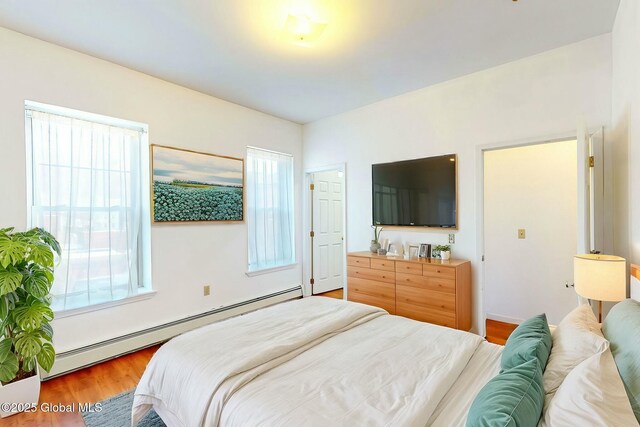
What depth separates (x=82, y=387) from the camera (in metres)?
2.36

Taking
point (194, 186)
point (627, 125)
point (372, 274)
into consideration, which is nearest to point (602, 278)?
point (627, 125)

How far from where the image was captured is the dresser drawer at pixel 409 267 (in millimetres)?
3172

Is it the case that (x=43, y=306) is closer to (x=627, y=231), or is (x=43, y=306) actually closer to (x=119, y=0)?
(x=119, y=0)

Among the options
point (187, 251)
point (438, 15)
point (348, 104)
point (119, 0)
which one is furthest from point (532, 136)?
point (187, 251)

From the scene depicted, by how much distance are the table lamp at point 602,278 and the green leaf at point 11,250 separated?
3480 millimetres

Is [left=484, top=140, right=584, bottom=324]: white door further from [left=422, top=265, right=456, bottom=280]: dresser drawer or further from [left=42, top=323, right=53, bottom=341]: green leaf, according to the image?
[left=42, top=323, right=53, bottom=341]: green leaf

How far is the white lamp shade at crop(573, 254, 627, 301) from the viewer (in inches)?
66.7

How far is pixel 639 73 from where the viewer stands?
1.64 meters

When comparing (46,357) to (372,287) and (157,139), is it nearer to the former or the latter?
→ (157,139)

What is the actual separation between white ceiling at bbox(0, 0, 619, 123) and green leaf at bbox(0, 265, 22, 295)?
1.79 meters

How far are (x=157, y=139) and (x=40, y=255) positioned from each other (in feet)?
5.22

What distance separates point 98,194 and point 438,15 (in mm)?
3284

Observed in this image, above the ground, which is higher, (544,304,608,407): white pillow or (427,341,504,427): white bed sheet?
(544,304,608,407): white pillow

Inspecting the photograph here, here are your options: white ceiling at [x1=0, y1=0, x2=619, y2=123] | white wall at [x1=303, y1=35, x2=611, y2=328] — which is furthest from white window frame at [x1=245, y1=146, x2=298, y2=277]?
white ceiling at [x1=0, y1=0, x2=619, y2=123]
